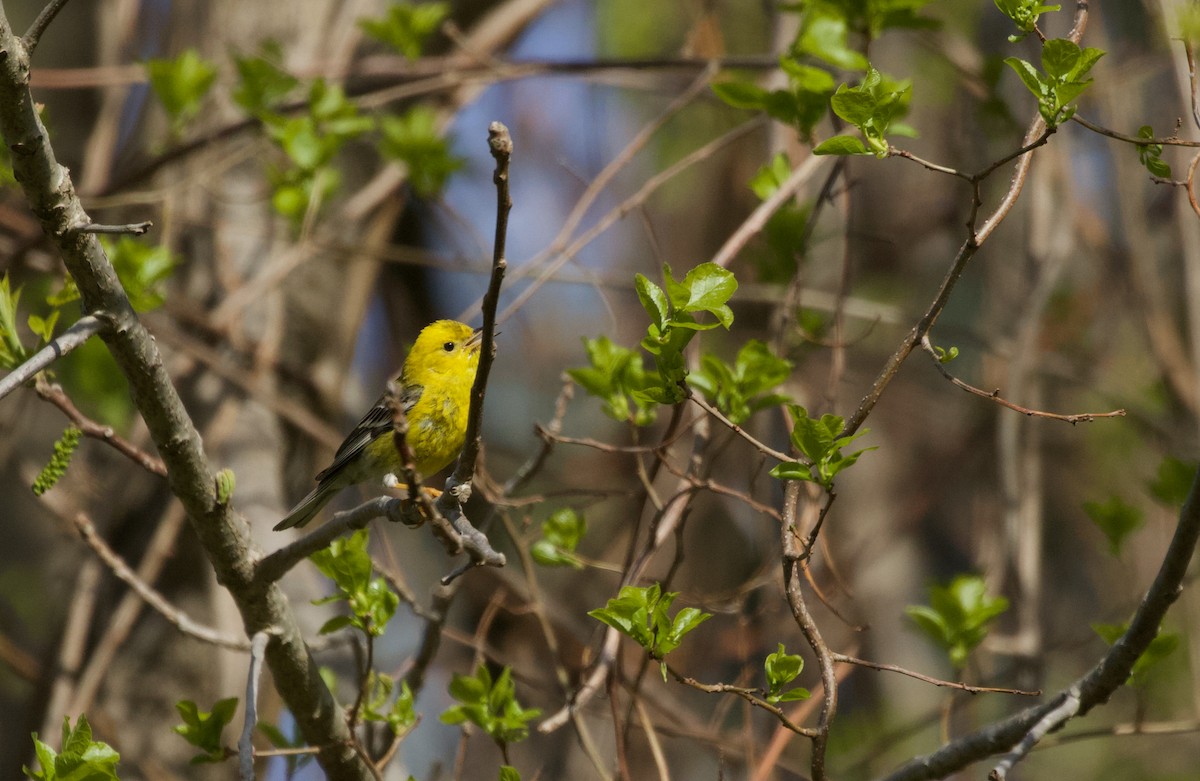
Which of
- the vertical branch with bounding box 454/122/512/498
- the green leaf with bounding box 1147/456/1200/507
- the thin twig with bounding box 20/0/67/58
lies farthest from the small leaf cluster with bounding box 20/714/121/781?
the green leaf with bounding box 1147/456/1200/507

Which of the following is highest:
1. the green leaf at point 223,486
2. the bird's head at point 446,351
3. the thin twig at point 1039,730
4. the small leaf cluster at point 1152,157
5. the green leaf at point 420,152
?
the green leaf at point 420,152

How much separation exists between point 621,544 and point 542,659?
1.06 m

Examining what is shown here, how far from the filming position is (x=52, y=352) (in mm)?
2318

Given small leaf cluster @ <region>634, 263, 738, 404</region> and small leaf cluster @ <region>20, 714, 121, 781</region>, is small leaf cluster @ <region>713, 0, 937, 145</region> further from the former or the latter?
small leaf cluster @ <region>20, 714, 121, 781</region>

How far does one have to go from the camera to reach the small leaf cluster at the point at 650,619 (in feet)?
8.72

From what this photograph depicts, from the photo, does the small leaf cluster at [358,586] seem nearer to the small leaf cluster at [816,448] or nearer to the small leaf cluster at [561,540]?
the small leaf cluster at [561,540]

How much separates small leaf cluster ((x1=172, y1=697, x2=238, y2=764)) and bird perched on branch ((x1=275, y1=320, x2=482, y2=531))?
192cm

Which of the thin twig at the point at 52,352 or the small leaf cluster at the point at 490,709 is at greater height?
the thin twig at the point at 52,352

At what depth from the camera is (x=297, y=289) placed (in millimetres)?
5988

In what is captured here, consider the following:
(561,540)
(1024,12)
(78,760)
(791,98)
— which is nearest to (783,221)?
(791,98)

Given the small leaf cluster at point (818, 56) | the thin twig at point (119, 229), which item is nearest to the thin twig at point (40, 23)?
the thin twig at point (119, 229)

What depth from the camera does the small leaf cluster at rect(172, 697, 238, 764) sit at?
3104 mm

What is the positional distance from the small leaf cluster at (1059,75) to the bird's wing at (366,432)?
3.27 meters

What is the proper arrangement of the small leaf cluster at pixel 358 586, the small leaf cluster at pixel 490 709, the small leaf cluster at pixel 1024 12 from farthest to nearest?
the small leaf cluster at pixel 490 709 → the small leaf cluster at pixel 358 586 → the small leaf cluster at pixel 1024 12
